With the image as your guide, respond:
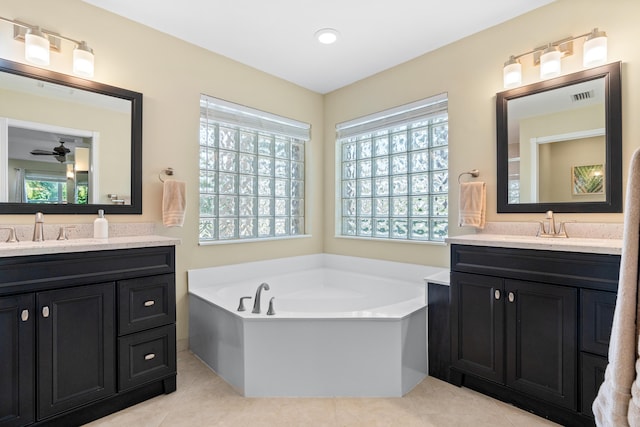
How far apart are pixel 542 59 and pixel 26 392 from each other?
3.43 metres

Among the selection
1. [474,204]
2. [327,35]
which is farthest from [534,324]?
[327,35]

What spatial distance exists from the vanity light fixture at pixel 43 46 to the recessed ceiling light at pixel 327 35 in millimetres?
1565

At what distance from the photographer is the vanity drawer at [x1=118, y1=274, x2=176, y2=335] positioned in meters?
1.85

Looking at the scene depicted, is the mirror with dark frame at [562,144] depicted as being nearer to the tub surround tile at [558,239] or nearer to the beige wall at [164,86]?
the tub surround tile at [558,239]

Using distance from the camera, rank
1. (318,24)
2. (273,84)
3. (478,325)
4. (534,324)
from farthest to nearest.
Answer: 1. (273,84)
2. (318,24)
3. (478,325)
4. (534,324)

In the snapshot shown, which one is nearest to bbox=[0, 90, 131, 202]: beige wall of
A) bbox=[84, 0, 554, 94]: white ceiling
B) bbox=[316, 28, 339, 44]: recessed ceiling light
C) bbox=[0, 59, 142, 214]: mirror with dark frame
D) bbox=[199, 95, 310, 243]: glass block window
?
bbox=[0, 59, 142, 214]: mirror with dark frame

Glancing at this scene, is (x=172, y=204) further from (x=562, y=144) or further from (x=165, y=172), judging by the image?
(x=562, y=144)

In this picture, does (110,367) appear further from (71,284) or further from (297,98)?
(297,98)

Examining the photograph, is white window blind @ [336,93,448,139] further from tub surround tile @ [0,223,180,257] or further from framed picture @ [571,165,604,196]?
tub surround tile @ [0,223,180,257]

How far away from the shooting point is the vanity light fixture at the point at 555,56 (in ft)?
6.30

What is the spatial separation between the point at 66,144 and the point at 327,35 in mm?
1964

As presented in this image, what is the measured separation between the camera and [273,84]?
3252mm

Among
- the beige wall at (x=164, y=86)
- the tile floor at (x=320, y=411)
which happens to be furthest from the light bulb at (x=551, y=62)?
the beige wall at (x=164, y=86)

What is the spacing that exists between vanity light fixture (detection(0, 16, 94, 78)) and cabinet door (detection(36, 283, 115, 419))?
1.37 metres
